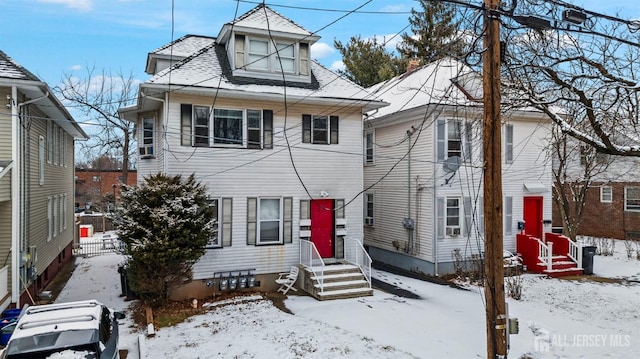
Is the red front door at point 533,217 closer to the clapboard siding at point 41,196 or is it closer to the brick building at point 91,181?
the clapboard siding at point 41,196

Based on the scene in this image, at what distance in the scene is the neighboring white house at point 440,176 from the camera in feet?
49.3

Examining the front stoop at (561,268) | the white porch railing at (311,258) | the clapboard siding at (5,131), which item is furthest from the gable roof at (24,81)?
the front stoop at (561,268)

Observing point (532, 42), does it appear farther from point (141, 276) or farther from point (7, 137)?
point (7, 137)

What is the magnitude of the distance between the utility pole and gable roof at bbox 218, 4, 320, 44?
723 cm

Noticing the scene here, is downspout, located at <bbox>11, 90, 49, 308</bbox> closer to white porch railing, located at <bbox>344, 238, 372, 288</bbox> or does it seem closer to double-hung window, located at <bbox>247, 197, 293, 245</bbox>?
double-hung window, located at <bbox>247, 197, 293, 245</bbox>

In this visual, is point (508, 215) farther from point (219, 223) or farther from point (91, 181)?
point (91, 181)

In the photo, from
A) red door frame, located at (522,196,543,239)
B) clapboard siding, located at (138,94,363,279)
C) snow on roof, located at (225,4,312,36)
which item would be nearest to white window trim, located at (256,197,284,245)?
clapboard siding, located at (138,94,363,279)

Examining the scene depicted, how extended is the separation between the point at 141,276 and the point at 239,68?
6.66 metres

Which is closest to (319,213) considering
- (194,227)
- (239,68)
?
(194,227)

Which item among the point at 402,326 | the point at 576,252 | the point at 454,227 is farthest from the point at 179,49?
the point at 576,252

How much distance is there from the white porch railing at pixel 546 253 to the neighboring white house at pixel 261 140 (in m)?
6.89

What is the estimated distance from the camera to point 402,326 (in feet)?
31.1

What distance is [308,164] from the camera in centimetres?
1345

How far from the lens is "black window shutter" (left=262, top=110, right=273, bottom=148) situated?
1302 cm
